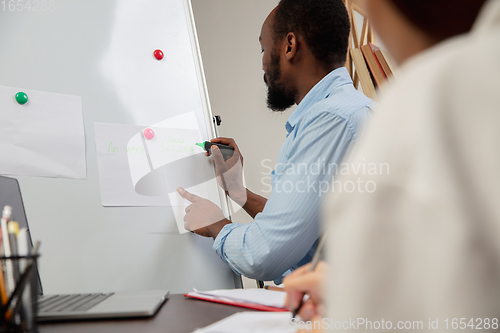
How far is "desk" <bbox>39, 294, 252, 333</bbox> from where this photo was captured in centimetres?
41

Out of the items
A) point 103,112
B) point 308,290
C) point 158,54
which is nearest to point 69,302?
point 308,290

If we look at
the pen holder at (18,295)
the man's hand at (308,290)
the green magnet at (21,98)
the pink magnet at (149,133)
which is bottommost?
the man's hand at (308,290)

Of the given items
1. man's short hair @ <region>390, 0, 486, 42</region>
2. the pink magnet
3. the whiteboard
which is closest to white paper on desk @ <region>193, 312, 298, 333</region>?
man's short hair @ <region>390, 0, 486, 42</region>

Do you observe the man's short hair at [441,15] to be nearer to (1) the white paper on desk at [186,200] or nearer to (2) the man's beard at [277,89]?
(1) the white paper on desk at [186,200]

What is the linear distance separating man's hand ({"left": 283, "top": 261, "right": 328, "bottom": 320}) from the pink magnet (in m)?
0.70

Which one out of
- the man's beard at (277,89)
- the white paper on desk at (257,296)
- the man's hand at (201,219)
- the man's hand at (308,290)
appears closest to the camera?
the man's hand at (308,290)

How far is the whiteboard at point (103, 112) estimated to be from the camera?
740mm

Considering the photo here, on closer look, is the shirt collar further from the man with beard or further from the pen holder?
the pen holder

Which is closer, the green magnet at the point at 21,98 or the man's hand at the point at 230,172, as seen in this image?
the green magnet at the point at 21,98

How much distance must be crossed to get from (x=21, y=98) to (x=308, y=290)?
0.75 metres

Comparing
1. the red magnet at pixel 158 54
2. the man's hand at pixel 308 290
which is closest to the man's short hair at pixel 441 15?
the man's hand at pixel 308 290

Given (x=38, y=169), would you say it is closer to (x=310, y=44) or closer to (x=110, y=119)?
(x=110, y=119)

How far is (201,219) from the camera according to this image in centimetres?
93

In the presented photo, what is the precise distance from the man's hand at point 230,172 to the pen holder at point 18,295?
707mm
